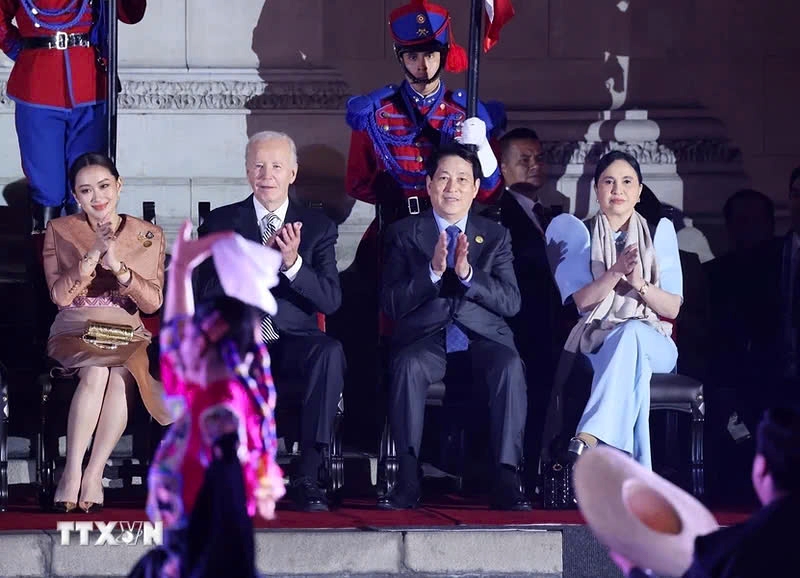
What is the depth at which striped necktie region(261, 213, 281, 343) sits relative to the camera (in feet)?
17.8

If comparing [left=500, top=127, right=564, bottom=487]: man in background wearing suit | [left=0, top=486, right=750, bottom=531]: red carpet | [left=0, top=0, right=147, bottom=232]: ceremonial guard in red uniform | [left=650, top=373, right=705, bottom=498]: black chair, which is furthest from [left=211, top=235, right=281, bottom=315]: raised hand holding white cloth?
[left=0, top=0, right=147, bottom=232]: ceremonial guard in red uniform

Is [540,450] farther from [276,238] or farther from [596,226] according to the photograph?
[276,238]

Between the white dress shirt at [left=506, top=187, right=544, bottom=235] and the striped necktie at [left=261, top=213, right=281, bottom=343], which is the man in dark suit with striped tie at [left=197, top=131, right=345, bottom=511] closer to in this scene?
the striped necktie at [left=261, top=213, right=281, bottom=343]

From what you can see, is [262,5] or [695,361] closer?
[695,361]

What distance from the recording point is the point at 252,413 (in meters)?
2.72

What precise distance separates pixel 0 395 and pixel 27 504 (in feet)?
1.42

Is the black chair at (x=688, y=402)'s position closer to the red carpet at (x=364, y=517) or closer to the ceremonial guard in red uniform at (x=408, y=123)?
the red carpet at (x=364, y=517)

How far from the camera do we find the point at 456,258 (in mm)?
5320

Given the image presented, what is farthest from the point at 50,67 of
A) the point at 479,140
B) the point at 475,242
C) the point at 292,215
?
the point at 475,242

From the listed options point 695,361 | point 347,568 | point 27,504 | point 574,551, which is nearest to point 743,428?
point 695,361

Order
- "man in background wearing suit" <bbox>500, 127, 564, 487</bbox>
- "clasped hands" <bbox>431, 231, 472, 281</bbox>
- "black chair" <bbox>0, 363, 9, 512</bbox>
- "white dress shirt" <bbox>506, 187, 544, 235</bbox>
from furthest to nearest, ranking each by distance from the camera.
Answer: "white dress shirt" <bbox>506, 187, 544, 235</bbox>
"man in background wearing suit" <bbox>500, 127, 564, 487</bbox>
"clasped hands" <bbox>431, 231, 472, 281</bbox>
"black chair" <bbox>0, 363, 9, 512</bbox>

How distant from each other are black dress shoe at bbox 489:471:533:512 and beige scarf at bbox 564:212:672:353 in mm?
603

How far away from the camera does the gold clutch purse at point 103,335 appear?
5281mm

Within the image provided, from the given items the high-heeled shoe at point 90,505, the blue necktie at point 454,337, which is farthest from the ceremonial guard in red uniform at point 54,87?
the blue necktie at point 454,337
